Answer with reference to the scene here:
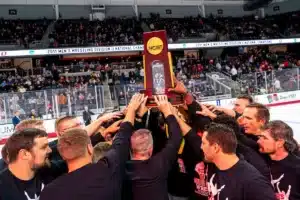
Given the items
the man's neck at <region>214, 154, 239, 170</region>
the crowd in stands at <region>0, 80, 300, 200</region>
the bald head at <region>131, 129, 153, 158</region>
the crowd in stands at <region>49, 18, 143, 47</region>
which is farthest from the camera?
the crowd in stands at <region>49, 18, 143, 47</region>

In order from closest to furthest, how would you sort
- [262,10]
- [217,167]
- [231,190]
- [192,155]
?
[231,190] < [217,167] < [192,155] < [262,10]

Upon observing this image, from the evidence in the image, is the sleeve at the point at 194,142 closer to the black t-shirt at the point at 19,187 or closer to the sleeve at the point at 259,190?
the sleeve at the point at 259,190

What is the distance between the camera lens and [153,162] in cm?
246

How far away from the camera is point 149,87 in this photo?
2830 millimetres

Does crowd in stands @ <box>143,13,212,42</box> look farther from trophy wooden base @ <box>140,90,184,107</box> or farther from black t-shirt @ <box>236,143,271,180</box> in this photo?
black t-shirt @ <box>236,143,271,180</box>

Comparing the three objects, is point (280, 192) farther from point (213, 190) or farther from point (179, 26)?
point (179, 26)

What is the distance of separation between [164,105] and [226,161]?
0.60 m

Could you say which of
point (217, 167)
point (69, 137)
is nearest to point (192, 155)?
point (217, 167)

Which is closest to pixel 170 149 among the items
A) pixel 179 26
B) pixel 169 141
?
pixel 169 141

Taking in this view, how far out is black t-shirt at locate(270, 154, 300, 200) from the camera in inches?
103

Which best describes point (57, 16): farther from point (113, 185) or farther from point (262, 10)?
point (113, 185)

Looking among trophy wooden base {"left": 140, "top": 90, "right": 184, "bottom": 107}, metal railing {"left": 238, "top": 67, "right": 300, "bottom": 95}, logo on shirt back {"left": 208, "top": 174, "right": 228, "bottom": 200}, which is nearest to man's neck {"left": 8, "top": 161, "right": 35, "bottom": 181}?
trophy wooden base {"left": 140, "top": 90, "right": 184, "bottom": 107}

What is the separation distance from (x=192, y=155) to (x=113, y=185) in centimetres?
78

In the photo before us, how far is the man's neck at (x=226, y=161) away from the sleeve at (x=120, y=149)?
2.09 feet
